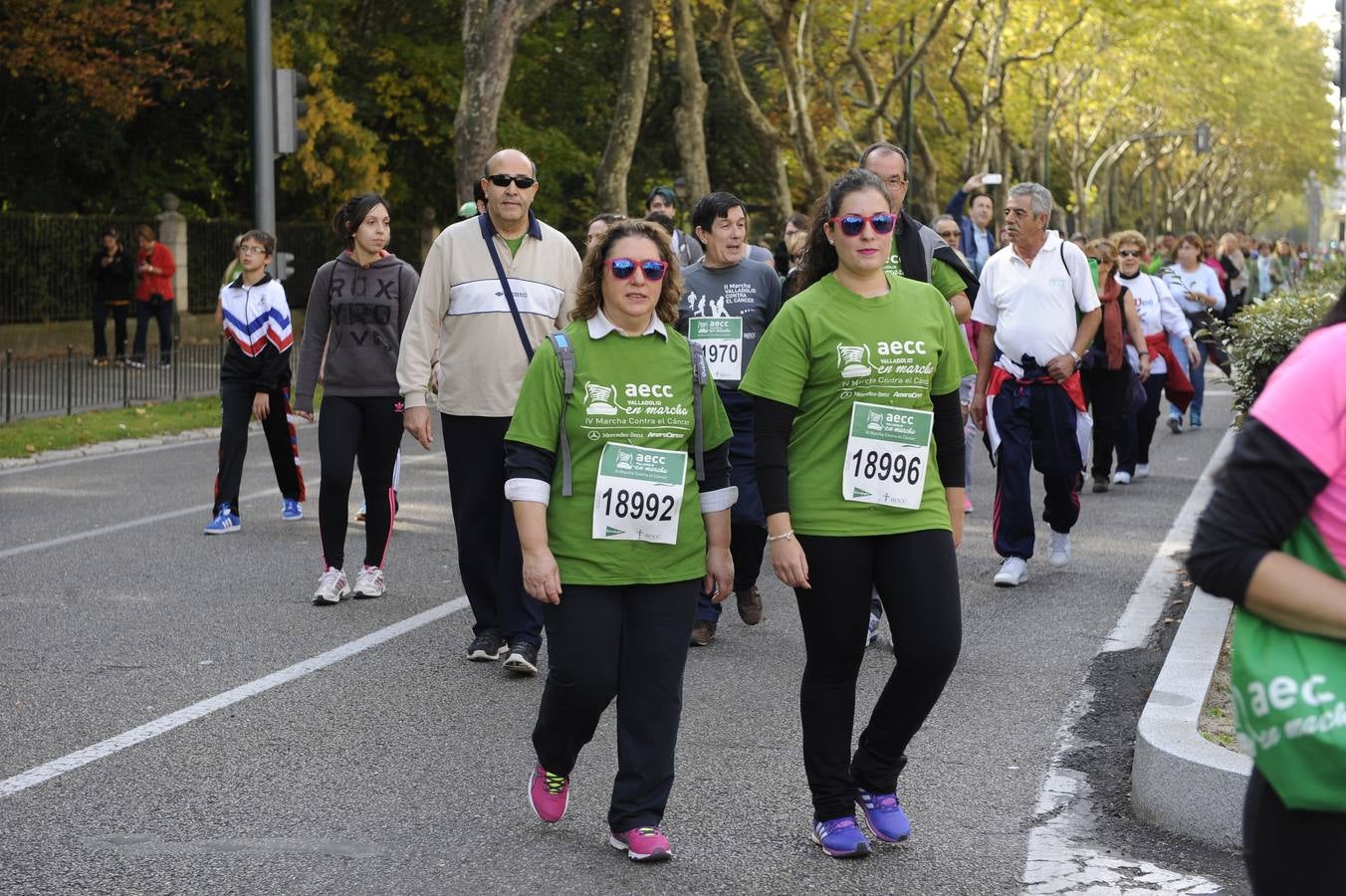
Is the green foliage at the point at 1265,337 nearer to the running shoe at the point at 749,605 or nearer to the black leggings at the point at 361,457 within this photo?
the running shoe at the point at 749,605

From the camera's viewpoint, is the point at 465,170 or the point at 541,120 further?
the point at 541,120

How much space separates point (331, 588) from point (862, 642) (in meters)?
4.32

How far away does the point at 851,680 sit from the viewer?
486cm

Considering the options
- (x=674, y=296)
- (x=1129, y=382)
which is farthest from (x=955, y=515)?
(x=1129, y=382)

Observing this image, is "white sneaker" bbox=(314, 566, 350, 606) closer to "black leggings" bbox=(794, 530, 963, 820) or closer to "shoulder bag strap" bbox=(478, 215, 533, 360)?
"shoulder bag strap" bbox=(478, 215, 533, 360)

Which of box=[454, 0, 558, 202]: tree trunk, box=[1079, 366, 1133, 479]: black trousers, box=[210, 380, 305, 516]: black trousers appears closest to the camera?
box=[210, 380, 305, 516]: black trousers

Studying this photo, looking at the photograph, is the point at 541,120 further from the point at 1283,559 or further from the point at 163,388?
the point at 1283,559

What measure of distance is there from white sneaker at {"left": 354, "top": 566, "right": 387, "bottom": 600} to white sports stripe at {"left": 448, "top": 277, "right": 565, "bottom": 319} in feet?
6.63

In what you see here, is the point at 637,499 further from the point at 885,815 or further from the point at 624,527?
the point at 885,815

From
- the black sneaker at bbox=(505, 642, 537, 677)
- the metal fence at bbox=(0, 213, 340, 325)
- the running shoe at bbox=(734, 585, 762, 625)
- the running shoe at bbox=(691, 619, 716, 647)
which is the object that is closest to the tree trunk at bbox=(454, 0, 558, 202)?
the metal fence at bbox=(0, 213, 340, 325)

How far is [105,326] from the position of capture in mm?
25766

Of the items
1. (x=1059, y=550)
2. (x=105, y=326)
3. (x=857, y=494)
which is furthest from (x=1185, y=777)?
(x=105, y=326)

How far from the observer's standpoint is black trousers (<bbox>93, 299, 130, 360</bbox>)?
83.4 ft

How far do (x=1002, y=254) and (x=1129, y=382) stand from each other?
3881 mm
